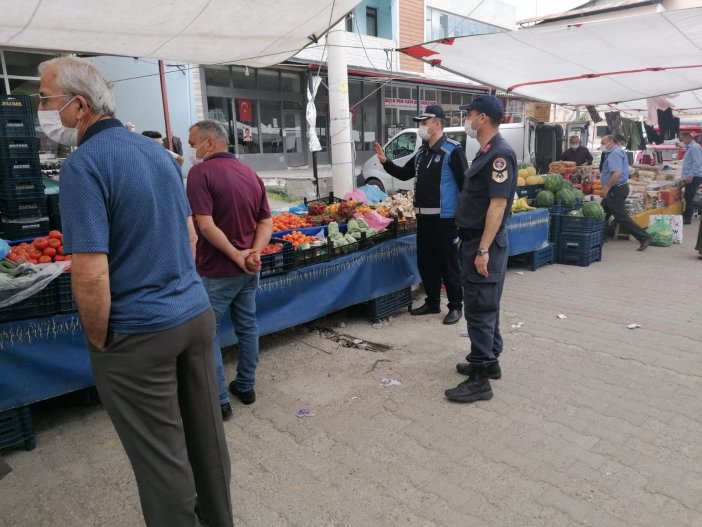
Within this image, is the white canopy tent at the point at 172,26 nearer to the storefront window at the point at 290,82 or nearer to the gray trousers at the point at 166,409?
the gray trousers at the point at 166,409

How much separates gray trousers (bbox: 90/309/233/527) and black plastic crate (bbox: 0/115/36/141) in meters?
4.22

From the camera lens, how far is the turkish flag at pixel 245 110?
57.0 ft

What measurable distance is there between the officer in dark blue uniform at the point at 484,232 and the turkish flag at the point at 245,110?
14798mm

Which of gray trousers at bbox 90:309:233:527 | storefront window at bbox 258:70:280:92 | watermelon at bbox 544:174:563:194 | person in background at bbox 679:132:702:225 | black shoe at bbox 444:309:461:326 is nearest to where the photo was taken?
gray trousers at bbox 90:309:233:527

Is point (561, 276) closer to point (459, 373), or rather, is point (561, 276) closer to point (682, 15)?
point (682, 15)

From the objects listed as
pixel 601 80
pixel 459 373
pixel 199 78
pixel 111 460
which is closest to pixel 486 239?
pixel 459 373

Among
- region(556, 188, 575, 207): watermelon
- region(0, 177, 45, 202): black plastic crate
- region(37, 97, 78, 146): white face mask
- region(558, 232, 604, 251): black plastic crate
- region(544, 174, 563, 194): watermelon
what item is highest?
region(37, 97, 78, 146): white face mask

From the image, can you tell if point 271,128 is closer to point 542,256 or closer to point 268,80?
point 268,80

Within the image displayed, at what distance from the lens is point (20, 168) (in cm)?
521

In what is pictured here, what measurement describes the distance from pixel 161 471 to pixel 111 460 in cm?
139

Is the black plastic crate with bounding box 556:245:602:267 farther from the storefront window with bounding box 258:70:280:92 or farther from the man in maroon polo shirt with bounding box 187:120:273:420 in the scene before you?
the storefront window with bounding box 258:70:280:92

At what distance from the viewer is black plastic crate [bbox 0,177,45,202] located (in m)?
5.20

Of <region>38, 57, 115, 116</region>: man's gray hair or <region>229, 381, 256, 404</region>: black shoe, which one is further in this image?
<region>229, 381, 256, 404</region>: black shoe

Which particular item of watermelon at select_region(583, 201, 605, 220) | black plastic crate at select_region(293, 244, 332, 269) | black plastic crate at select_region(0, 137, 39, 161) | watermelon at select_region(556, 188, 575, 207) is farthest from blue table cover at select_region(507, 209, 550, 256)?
black plastic crate at select_region(0, 137, 39, 161)
